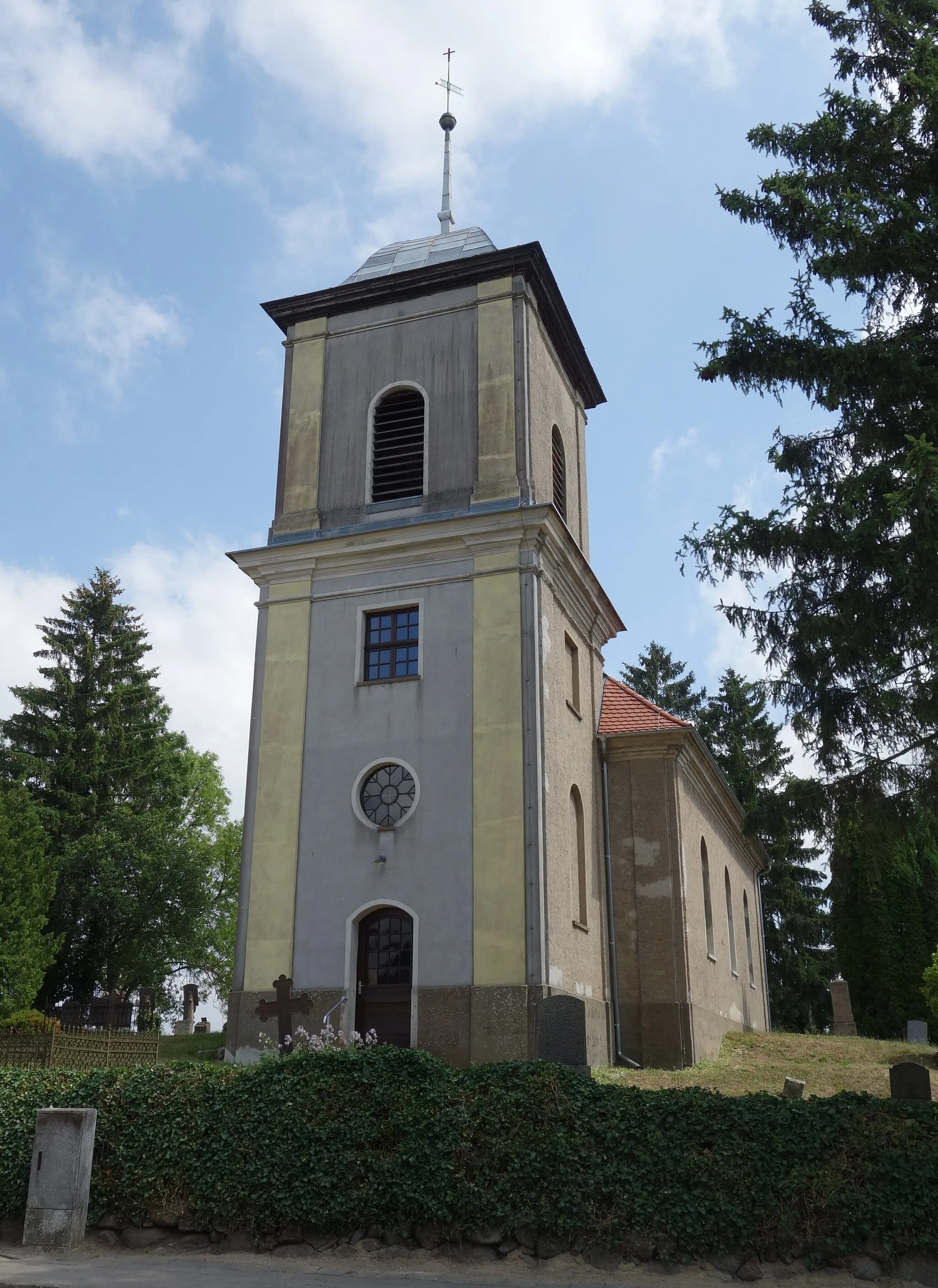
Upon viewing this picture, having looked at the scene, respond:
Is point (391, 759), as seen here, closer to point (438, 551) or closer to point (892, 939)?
point (438, 551)

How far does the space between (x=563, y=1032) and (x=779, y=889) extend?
3718cm

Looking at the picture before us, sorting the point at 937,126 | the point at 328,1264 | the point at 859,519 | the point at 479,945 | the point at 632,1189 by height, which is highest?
the point at 937,126

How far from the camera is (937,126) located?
45.4 ft

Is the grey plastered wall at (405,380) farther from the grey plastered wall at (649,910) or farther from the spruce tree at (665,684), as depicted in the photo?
the spruce tree at (665,684)

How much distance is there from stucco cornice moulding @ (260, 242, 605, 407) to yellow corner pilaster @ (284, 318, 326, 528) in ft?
1.28

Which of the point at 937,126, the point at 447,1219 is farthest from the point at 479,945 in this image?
the point at 937,126

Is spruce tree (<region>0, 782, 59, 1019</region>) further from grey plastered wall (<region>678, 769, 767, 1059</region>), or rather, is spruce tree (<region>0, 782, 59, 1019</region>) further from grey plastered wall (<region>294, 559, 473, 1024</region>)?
grey plastered wall (<region>678, 769, 767, 1059</region>)

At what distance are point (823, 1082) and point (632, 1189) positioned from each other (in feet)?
32.2

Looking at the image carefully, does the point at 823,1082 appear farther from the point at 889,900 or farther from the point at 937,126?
the point at 889,900

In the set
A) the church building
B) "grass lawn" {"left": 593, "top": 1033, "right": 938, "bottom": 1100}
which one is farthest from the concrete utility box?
the church building

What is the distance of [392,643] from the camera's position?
20.1 metres

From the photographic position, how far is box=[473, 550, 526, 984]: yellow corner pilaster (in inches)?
680

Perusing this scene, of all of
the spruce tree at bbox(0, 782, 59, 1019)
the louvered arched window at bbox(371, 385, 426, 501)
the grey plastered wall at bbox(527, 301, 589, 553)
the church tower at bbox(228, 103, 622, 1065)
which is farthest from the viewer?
the spruce tree at bbox(0, 782, 59, 1019)

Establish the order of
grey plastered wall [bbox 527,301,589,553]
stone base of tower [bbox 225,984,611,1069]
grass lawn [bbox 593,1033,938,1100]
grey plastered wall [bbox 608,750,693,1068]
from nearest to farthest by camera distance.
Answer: stone base of tower [bbox 225,984,611,1069] < grass lawn [bbox 593,1033,938,1100] < grey plastered wall [bbox 608,750,693,1068] < grey plastered wall [bbox 527,301,589,553]
